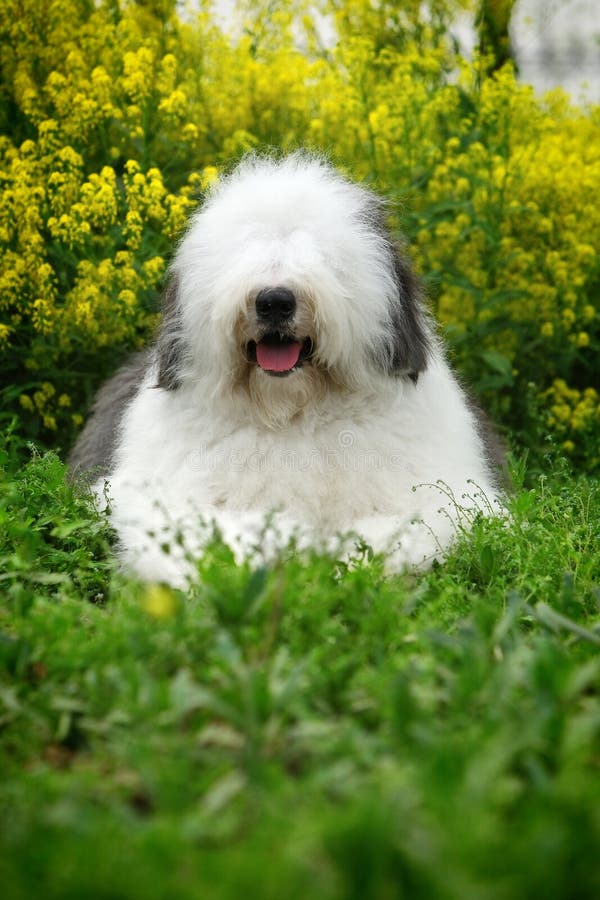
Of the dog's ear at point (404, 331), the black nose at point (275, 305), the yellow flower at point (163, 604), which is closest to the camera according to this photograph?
the yellow flower at point (163, 604)

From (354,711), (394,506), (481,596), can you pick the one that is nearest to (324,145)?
(394,506)

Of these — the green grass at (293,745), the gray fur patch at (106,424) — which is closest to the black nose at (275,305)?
the green grass at (293,745)

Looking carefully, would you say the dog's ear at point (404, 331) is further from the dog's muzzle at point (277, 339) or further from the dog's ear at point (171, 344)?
the dog's ear at point (171, 344)

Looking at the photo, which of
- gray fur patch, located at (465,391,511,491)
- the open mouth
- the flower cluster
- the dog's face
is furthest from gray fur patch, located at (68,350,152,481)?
gray fur patch, located at (465,391,511,491)

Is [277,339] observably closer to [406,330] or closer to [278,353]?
[278,353]

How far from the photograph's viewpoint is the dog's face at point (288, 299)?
3.35 meters

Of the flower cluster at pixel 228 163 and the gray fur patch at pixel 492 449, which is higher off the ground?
the flower cluster at pixel 228 163

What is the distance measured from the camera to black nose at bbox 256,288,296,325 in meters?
3.32

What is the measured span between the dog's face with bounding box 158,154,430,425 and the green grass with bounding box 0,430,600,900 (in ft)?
2.95

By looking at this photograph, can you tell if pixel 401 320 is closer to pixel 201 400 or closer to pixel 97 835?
pixel 201 400

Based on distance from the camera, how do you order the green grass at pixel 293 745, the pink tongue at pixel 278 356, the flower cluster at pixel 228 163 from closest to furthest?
the green grass at pixel 293 745 → the pink tongue at pixel 278 356 → the flower cluster at pixel 228 163

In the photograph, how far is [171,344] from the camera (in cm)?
369

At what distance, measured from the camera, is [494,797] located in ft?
5.28

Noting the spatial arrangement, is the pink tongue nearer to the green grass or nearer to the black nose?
the black nose
